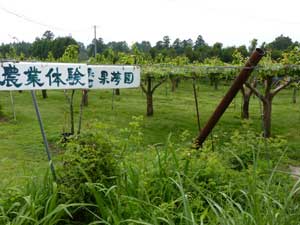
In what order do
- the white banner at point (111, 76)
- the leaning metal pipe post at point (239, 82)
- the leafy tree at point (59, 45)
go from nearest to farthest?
the white banner at point (111, 76)
the leaning metal pipe post at point (239, 82)
the leafy tree at point (59, 45)

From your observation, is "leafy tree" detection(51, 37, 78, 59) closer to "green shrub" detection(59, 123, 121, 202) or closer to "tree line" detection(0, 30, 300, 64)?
"tree line" detection(0, 30, 300, 64)

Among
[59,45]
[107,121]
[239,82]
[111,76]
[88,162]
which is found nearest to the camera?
[88,162]

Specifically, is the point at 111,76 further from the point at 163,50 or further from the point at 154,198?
the point at 163,50

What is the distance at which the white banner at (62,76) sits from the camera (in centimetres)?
245

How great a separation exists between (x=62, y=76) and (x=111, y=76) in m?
0.45

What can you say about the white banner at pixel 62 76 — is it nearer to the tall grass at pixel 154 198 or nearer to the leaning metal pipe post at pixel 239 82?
the tall grass at pixel 154 198

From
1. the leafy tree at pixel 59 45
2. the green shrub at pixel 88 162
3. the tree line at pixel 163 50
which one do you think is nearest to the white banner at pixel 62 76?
the green shrub at pixel 88 162

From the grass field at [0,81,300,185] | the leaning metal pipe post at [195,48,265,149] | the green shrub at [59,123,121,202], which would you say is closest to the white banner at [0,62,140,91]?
the green shrub at [59,123,121,202]

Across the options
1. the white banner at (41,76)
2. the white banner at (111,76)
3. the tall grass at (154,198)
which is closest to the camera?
the tall grass at (154,198)

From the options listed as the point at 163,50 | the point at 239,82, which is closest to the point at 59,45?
the point at 163,50

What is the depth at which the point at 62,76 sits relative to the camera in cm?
266

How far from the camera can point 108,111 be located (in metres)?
14.0

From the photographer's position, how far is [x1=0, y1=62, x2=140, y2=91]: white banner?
2.45m

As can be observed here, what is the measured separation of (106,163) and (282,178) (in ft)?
4.93
